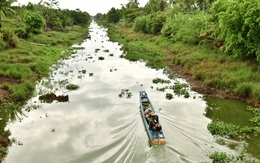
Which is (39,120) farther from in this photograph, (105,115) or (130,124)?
(130,124)

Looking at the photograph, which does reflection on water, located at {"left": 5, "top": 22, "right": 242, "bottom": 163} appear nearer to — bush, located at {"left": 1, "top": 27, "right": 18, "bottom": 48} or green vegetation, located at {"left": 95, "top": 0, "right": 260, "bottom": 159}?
green vegetation, located at {"left": 95, "top": 0, "right": 260, "bottom": 159}

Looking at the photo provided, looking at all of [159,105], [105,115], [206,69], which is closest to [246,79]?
[206,69]

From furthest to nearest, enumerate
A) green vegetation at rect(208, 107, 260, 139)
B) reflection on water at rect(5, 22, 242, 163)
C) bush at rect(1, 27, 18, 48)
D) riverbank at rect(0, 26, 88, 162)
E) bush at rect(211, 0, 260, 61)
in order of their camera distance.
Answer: bush at rect(1, 27, 18, 48), bush at rect(211, 0, 260, 61), riverbank at rect(0, 26, 88, 162), green vegetation at rect(208, 107, 260, 139), reflection on water at rect(5, 22, 242, 163)

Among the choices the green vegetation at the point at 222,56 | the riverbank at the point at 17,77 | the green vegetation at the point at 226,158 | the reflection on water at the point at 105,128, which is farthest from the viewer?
the green vegetation at the point at 222,56

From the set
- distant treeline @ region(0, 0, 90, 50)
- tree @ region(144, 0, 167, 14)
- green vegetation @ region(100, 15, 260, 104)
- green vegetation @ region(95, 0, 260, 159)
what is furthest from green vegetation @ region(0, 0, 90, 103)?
tree @ region(144, 0, 167, 14)

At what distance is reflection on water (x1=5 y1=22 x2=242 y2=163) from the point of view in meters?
14.0

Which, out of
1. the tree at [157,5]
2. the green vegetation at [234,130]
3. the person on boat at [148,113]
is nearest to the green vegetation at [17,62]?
the person on boat at [148,113]

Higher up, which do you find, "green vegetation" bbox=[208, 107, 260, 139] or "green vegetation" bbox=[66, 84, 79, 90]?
"green vegetation" bbox=[208, 107, 260, 139]

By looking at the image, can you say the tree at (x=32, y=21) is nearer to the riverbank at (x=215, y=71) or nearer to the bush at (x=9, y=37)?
the bush at (x=9, y=37)

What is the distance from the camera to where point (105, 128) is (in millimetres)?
17312

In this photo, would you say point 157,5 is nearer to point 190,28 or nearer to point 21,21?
point 190,28

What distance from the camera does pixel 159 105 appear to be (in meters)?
21.7

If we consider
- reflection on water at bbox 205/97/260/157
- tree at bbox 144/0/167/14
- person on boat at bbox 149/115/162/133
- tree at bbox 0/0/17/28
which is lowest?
reflection on water at bbox 205/97/260/157

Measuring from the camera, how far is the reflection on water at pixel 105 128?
14.0 meters
